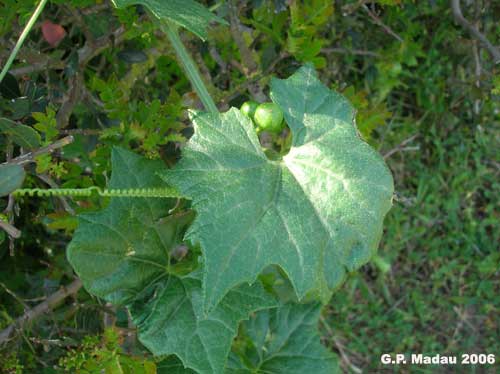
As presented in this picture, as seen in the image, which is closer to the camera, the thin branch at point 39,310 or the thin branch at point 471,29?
the thin branch at point 39,310

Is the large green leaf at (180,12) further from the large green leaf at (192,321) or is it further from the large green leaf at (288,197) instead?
the large green leaf at (192,321)

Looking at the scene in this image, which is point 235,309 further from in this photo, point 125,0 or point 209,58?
point 209,58

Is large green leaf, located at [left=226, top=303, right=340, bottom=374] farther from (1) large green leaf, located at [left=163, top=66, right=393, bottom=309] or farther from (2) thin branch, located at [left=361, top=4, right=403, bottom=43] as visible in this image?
(2) thin branch, located at [left=361, top=4, right=403, bottom=43]

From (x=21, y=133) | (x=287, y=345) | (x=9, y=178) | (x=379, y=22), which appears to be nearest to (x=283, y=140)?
(x=379, y=22)

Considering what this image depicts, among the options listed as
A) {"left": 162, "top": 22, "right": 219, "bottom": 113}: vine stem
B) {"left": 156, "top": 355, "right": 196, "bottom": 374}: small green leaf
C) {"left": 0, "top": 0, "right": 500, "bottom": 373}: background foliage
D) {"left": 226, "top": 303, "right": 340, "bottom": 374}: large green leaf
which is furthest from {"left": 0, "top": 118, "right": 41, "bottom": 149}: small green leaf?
{"left": 226, "top": 303, "right": 340, "bottom": 374}: large green leaf

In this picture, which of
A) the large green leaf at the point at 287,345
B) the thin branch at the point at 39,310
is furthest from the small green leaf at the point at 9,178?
the large green leaf at the point at 287,345

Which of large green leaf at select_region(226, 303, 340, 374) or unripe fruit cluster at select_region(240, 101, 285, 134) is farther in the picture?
large green leaf at select_region(226, 303, 340, 374)

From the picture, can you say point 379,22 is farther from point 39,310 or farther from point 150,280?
point 39,310
